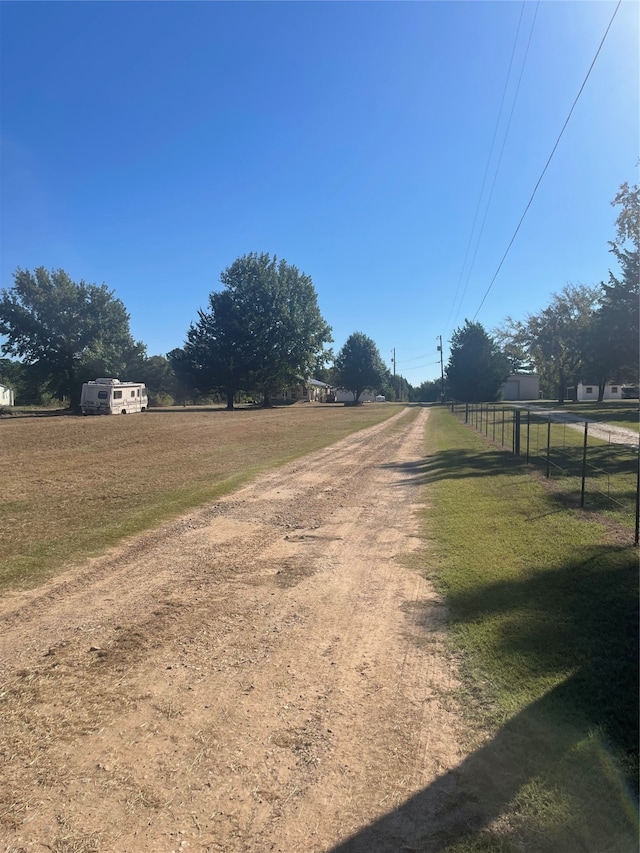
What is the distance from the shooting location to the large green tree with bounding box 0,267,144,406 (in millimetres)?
50500

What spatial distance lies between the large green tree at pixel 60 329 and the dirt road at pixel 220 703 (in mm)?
50068

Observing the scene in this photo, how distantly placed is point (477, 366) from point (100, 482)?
55.2m

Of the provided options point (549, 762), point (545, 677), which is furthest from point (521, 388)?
point (549, 762)

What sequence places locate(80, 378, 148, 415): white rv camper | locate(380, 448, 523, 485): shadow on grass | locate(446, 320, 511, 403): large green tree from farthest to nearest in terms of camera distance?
locate(446, 320, 511, 403): large green tree
locate(80, 378, 148, 415): white rv camper
locate(380, 448, 523, 485): shadow on grass

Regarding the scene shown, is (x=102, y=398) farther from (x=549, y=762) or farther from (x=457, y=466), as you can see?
(x=549, y=762)

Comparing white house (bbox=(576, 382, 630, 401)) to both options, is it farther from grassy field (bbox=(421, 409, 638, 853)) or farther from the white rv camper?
grassy field (bbox=(421, 409, 638, 853))

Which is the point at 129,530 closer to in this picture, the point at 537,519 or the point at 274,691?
the point at 274,691

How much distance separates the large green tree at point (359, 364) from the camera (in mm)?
76312

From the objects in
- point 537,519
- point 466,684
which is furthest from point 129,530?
point 537,519

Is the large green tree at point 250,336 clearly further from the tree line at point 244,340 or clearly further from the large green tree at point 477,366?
the large green tree at point 477,366

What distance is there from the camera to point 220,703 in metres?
3.13

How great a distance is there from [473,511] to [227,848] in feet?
22.3

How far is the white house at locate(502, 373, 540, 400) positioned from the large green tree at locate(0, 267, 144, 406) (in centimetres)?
5519

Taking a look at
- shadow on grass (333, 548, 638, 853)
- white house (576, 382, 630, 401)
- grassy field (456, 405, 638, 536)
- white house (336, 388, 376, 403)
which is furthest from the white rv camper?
white house (576, 382, 630, 401)
